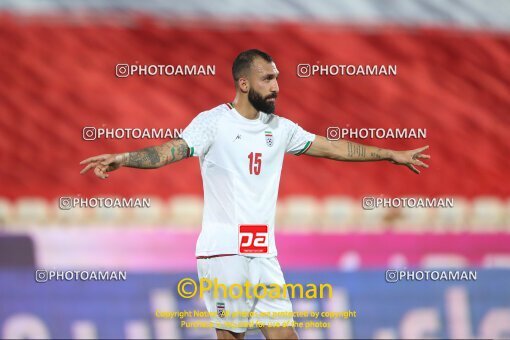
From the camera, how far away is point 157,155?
4340 mm

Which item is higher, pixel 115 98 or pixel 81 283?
pixel 115 98

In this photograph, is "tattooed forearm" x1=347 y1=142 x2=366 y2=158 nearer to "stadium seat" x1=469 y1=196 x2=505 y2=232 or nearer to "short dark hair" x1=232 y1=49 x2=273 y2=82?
"short dark hair" x1=232 y1=49 x2=273 y2=82

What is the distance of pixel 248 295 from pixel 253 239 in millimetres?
274

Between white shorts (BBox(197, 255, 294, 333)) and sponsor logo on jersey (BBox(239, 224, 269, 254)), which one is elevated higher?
sponsor logo on jersey (BBox(239, 224, 269, 254))

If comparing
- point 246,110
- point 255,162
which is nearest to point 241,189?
point 255,162

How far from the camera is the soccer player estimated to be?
445 centimetres

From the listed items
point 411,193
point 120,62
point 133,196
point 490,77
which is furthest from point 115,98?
point 490,77

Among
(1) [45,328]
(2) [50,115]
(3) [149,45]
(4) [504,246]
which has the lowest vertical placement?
(1) [45,328]

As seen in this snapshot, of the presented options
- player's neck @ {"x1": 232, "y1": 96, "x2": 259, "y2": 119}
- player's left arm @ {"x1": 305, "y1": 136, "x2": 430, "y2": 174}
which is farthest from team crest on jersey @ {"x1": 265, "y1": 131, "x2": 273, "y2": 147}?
player's left arm @ {"x1": 305, "y1": 136, "x2": 430, "y2": 174}

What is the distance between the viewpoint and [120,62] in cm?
550

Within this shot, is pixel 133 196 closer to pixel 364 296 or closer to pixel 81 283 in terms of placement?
pixel 81 283

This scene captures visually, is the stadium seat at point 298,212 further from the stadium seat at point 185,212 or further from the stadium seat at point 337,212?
the stadium seat at point 185,212

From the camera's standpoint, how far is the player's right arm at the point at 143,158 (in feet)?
13.3

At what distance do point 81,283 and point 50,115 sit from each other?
1.04 metres
